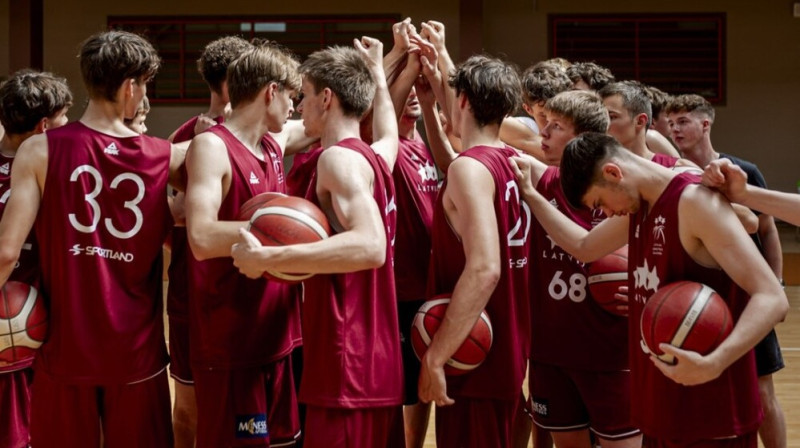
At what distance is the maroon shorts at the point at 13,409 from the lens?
356 centimetres

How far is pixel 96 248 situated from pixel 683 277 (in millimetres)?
1868

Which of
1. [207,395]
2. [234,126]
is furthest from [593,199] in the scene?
[207,395]

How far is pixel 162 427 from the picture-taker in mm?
3088

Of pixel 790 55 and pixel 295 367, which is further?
pixel 790 55

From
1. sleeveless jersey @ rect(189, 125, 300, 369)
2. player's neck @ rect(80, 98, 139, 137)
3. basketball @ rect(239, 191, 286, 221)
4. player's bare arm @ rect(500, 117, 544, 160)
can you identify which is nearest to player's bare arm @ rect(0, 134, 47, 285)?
player's neck @ rect(80, 98, 139, 137)

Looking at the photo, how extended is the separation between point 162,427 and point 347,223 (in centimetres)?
100

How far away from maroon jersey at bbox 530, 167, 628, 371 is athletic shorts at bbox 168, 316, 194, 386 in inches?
58.5

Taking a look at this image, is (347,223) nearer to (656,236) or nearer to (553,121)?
(656,236)

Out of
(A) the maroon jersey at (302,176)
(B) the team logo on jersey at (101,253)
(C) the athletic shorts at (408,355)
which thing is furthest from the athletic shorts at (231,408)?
(A) the maroon jersey at (302,176)

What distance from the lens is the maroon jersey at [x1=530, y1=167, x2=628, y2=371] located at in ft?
11.5

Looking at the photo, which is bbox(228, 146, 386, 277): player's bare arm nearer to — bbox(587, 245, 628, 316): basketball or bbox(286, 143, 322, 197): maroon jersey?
bbox(286, 143, 322, 197): maroon jersey

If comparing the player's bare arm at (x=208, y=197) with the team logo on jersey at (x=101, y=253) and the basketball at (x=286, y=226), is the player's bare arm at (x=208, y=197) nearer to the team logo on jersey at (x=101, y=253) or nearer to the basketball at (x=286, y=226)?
the basketball at (x=286, y=226)

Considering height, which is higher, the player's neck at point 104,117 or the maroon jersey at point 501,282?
the player's neck at point 104,117

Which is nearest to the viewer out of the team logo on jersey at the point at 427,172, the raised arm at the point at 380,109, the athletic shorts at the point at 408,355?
the raised arm at the point at 380,109
